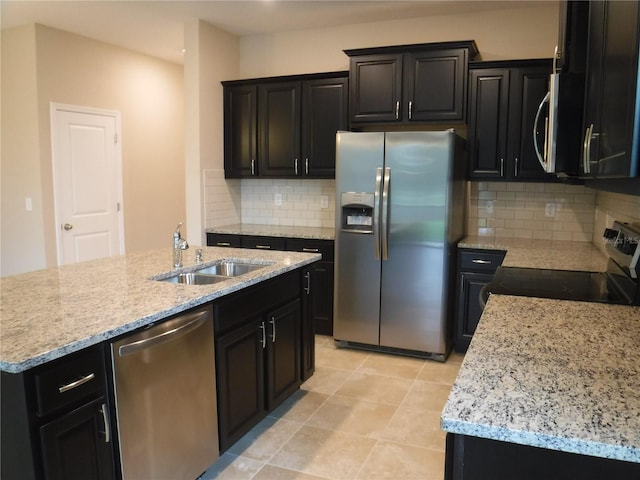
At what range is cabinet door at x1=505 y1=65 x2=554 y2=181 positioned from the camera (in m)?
3.71

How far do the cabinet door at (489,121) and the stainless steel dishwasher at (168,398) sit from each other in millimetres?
2661

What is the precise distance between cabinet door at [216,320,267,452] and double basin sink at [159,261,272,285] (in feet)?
1.35

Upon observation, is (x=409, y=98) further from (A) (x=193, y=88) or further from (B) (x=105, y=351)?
(B) (x=105, y=351)

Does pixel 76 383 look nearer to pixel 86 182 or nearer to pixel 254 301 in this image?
pixel 254 301

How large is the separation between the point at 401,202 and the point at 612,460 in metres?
2.84

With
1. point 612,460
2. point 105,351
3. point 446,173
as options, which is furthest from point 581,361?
point 446,173

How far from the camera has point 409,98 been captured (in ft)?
13.1

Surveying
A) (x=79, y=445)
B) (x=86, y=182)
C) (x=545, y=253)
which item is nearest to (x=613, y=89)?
(x=79, y=445)

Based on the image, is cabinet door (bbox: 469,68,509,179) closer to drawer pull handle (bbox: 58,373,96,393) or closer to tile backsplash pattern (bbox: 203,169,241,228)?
tile backsplash pattern (bbox: 203,169,241,228)

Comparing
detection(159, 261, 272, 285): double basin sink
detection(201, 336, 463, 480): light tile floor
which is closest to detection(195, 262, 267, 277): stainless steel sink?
detection(159, 261, 272, 285): double basin sink

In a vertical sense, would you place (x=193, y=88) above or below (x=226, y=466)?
above

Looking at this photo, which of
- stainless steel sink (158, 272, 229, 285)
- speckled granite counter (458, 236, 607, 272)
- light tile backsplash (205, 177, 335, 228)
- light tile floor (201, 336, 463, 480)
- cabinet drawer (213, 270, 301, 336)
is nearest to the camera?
cabinet drawer (213, 270, 301, 336)

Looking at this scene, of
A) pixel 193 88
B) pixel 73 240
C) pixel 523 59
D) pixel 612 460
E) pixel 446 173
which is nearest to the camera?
pixel 612 460

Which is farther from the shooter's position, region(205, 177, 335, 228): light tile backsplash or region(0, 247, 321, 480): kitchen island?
region(205, 177, 335, 228): light tile backsplash
